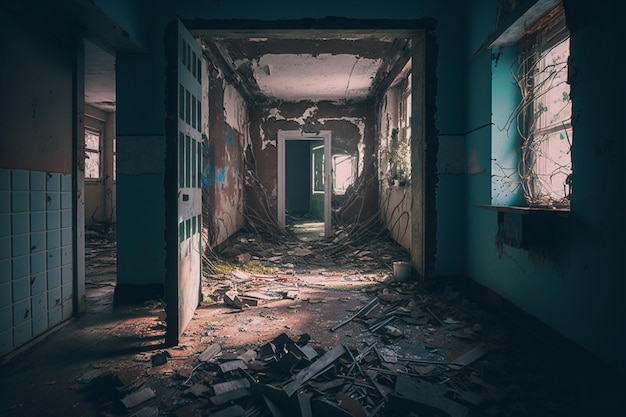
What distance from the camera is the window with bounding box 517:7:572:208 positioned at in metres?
2.39

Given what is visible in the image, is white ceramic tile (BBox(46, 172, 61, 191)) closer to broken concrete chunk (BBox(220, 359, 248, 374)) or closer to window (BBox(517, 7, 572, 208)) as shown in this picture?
broken concrete chunk (BBox(220, 359, 248, 374))

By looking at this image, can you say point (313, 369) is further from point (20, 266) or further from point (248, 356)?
point (20, 266)

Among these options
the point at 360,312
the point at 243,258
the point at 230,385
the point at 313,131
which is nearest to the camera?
→ the point at 230,385

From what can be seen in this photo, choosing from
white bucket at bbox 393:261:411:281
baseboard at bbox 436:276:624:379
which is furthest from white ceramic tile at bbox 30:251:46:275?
baseboard at bbox 436:276:624:379

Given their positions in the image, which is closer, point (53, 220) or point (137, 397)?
point (137, 397)

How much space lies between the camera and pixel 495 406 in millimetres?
1745

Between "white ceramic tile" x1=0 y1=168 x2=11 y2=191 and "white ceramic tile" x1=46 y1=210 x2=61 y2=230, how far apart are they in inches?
17.9

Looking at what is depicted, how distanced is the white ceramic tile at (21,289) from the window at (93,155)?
659 cm

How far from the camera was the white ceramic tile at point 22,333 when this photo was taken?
7.83ft

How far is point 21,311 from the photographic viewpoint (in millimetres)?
2443

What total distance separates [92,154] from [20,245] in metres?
6.89

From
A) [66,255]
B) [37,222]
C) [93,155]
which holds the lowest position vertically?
[66,255]

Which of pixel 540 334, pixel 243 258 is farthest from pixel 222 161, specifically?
pixel 540 334

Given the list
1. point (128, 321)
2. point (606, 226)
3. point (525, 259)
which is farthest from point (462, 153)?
point (128, 321)
